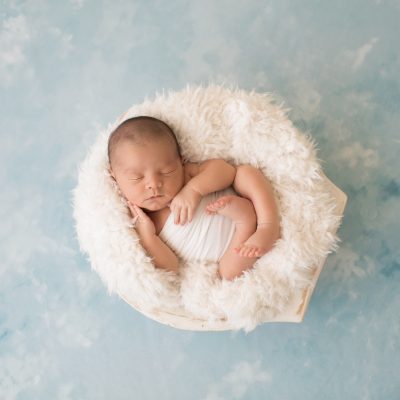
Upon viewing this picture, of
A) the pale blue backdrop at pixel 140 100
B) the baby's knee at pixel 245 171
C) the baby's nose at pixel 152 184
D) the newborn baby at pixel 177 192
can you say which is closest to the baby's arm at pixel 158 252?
the newborn baby at pixel 177 192

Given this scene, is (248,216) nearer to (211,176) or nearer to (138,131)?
(211,176)

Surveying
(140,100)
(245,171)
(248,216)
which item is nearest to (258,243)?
(248,216)

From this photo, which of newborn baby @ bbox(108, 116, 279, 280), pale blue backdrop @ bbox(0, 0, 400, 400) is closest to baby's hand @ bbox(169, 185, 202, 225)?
newborn baby @ bbox(108, 116, 279, 280)

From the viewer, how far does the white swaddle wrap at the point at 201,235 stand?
1.39 meters

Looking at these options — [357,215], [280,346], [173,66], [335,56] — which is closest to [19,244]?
[173,66]

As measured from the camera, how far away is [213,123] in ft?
4.57

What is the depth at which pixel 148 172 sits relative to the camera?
1.30 m

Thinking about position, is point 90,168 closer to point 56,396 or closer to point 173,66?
point 173,66

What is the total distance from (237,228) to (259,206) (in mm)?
87

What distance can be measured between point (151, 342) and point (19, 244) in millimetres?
566

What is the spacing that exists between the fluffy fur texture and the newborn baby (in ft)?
0.11

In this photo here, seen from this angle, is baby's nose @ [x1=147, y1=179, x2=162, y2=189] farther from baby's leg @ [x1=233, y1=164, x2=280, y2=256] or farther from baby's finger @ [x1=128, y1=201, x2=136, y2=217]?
baby's leg @ [x1=233, y1=164, x2=280, y2=256]

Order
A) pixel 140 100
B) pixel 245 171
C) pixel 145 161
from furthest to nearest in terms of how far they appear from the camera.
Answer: pixel 140 100 < pixel 245 171 < pixel 145 161

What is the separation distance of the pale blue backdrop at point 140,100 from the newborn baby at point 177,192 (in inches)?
15.3
